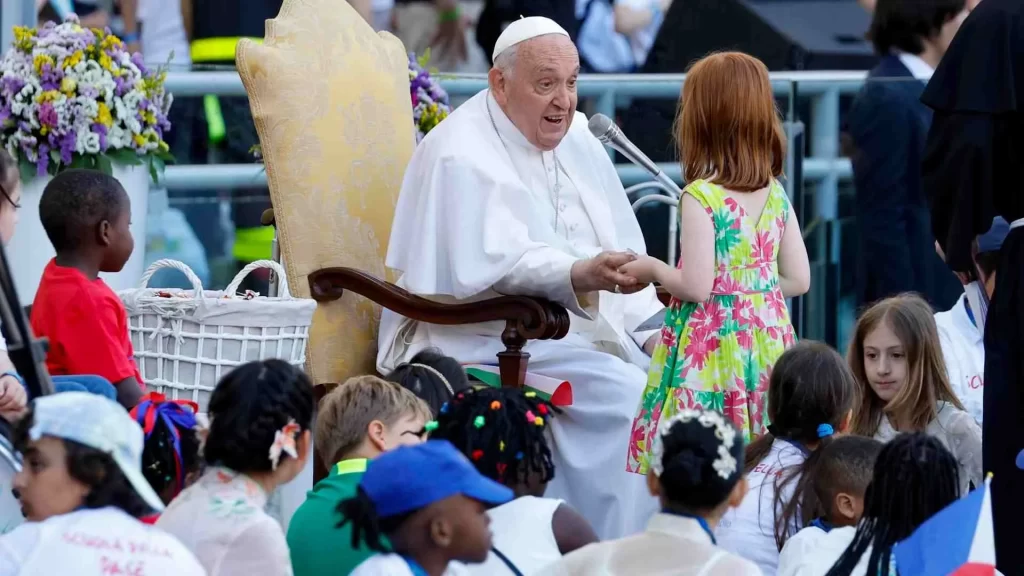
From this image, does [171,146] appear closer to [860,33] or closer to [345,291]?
[345,291]

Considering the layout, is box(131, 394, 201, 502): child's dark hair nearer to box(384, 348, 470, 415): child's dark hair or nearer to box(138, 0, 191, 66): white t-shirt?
box(384, 348, 470, 415): child's dark hair

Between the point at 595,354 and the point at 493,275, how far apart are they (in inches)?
16.2

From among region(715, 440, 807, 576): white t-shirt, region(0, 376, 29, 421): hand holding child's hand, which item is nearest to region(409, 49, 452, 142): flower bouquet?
region(715, 440, 807, 576): white t-shirt

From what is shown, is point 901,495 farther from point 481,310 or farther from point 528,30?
point 528,30

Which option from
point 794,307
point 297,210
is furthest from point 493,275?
point 794,307

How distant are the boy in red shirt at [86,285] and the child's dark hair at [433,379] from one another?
26.0 inches

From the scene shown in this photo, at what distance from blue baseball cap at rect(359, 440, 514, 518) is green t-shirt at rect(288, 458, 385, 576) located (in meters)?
0.65

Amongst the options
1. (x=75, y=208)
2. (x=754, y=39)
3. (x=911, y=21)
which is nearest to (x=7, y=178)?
(x=75, y=208)

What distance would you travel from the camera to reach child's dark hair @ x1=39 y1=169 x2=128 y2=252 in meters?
4.20

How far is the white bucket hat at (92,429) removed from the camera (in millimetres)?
Answer: 2779

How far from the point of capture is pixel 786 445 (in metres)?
4.21

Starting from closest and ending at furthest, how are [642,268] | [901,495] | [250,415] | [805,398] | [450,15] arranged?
[250,415]
[901,495]
[805,398]
[642,268]
[450,15]

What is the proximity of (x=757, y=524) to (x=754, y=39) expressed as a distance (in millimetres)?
5587

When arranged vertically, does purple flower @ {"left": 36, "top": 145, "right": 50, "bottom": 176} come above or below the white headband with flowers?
above
